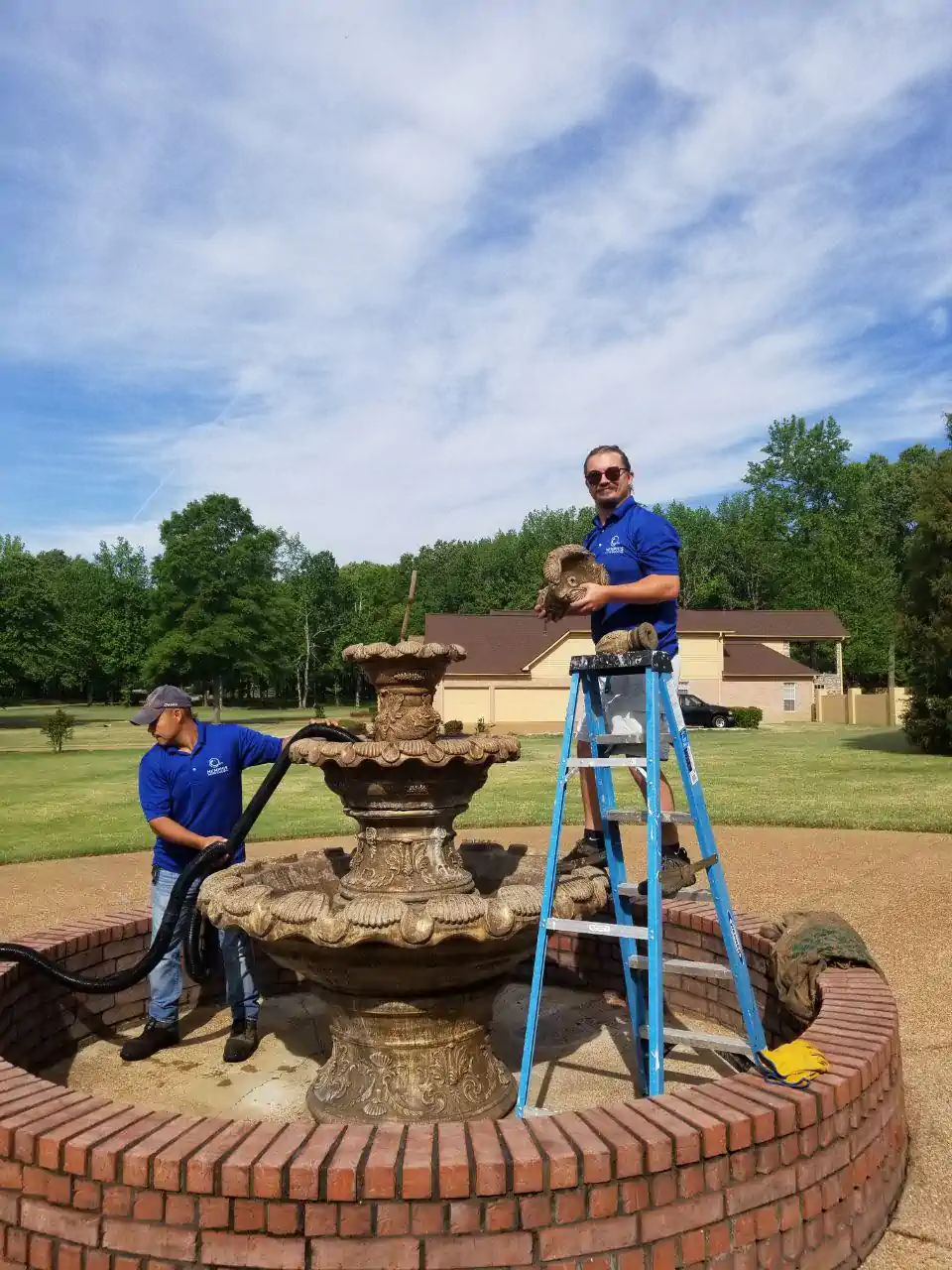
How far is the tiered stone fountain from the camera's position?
11.2ft

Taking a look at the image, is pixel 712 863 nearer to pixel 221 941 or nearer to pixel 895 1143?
pixel 895 1143

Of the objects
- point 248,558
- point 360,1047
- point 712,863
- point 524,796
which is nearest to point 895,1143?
point 712,863

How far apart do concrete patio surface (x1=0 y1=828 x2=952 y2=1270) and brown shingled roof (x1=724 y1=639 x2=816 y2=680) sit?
35.9m

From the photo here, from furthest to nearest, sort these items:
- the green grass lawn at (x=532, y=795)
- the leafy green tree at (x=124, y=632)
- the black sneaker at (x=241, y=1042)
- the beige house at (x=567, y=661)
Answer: the leafy green tree at (x=124, y=632) < the beige house at (x=567, y=661) < the green grass lawn at (x=532, y=795) < the black sneaker at (x=241, y=1042)

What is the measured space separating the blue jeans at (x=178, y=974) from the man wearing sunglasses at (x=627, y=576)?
5.67 ft

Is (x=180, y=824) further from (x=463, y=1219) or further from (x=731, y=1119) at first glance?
(x=731, y=1119)

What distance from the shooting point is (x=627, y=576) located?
158 inches

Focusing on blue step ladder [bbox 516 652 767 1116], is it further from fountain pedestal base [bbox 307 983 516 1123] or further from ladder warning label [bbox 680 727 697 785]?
fountain pedestal base [bbox 307 983 516 1123]

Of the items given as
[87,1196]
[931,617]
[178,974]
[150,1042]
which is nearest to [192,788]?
[178,974]

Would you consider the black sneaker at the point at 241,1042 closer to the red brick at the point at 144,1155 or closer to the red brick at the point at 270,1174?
the red brick at the point at 144,1155

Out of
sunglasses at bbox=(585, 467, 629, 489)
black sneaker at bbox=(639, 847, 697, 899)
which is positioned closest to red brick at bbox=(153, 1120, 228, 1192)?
black sneaker at bbox=(639, 847, 697, 899)

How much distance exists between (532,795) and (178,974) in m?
10.3

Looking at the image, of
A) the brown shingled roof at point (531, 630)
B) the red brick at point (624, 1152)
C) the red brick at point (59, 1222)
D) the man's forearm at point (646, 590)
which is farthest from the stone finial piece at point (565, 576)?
the brown shingled roof at point (531, 630)

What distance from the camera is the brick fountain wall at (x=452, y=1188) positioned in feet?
7.89
